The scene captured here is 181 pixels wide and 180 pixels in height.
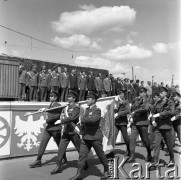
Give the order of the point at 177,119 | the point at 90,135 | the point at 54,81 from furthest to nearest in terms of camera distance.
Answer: the point at 54,81 < the point at 177,119 < the point at 90,135

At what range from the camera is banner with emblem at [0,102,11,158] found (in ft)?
22.6

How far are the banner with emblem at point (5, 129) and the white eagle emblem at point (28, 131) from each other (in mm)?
225

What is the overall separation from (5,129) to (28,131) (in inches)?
26.1

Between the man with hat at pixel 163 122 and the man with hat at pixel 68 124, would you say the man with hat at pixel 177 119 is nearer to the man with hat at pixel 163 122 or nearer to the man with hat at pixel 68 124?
the man with hat at pixel 163 122

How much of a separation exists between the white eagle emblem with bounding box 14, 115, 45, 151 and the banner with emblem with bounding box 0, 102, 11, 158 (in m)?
0.22

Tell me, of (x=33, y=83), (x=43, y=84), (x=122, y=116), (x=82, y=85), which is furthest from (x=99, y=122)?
(x=82, y=85)

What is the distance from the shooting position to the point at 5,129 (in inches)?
273

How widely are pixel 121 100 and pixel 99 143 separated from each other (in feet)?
8.02

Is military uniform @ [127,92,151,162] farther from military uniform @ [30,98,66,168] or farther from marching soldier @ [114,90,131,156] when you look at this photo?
military uniform @ [30,98,66,168]

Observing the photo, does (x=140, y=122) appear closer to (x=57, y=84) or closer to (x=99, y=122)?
(x=99, y=122)

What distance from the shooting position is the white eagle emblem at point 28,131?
7.20 m

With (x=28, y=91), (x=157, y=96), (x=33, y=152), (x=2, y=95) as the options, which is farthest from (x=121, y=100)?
(x=28, y=91)

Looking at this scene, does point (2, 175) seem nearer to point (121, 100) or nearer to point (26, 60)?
point (121, 100)

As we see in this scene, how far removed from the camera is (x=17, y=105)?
7195 mm
